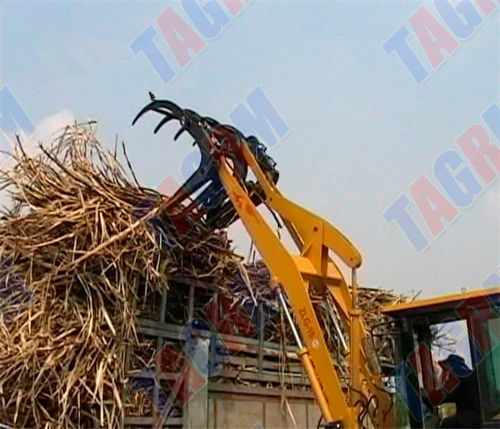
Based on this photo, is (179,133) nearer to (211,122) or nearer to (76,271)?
(211,122)

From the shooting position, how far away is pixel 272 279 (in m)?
4.41

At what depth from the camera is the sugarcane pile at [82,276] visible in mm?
4598

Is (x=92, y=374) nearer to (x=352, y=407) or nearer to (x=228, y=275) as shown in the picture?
(x=228, y=275)

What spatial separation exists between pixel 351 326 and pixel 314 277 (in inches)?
19.8

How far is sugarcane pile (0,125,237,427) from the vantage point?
459cm

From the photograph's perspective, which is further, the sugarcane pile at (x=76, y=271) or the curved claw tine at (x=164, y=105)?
the curved claw tine at (x=164, y=105)

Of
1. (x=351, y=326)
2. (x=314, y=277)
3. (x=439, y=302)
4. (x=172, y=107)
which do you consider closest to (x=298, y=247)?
(x=314, y=277)

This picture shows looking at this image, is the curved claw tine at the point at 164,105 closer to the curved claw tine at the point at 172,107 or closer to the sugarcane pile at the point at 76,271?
the curved claw tine at the point at 172,107

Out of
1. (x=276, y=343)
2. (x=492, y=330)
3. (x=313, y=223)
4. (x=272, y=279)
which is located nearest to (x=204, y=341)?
(x=276, y=343)

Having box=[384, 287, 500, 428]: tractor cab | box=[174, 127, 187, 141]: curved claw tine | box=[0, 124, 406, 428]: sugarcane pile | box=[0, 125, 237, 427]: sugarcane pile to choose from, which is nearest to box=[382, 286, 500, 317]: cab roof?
box=[384, 287, 500, 428]: tractor cab

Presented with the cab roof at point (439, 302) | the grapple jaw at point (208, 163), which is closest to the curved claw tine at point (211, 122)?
the grapple jaw at point (208, 163)

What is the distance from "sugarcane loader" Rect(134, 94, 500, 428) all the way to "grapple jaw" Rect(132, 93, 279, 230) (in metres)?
0.12

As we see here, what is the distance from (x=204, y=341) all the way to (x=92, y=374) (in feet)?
3.59

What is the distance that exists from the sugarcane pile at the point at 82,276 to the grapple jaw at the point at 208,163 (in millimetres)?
181
